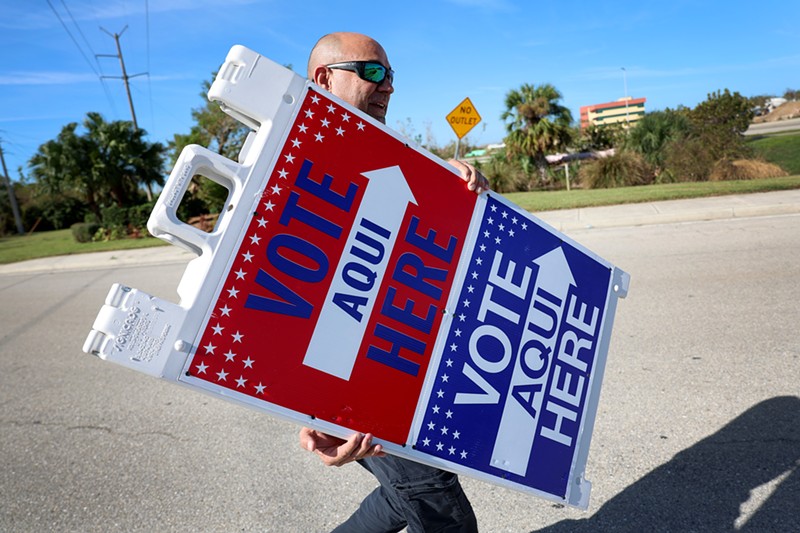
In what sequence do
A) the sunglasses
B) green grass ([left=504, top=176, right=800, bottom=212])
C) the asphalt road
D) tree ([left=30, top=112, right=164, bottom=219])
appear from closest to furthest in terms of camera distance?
the sunglasses → the asphalt road → green grass ([left=504, top=176, right=800, bottom=212]) → tree ([left=30, top=112, right=164, bottom=219])

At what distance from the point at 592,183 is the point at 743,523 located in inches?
682

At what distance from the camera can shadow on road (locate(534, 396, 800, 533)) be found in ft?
9.22

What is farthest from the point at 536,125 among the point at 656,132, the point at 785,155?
the point at 785,155

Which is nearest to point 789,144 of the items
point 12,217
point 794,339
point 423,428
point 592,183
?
point 592,183

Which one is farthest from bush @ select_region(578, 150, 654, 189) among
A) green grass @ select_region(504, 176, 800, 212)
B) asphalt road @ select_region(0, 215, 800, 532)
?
asphalt road @ select_region(0, 215, 800, 532)

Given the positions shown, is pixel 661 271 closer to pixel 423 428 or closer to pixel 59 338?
pixel 423 428

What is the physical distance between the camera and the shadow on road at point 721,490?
9.22 ft

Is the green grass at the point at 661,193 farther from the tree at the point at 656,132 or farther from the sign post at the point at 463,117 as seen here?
the tree at the point at 656,132

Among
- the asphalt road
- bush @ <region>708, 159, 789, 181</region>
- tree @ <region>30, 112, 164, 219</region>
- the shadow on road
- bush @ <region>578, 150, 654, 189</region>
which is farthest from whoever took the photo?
tree @ <region>30, 112, 164, 219</region>

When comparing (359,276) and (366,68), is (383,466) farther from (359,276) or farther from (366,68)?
(366,68)

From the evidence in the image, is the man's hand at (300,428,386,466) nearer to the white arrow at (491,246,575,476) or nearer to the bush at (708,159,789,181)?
the white arrow at (491,246,575,476)

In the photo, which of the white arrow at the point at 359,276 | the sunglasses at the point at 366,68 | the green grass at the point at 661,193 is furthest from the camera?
the green grass at the point at 661,193

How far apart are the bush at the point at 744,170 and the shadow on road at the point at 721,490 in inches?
560

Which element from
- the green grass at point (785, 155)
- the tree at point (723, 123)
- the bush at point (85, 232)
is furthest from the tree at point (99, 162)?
the green grass at point (785, 155)
